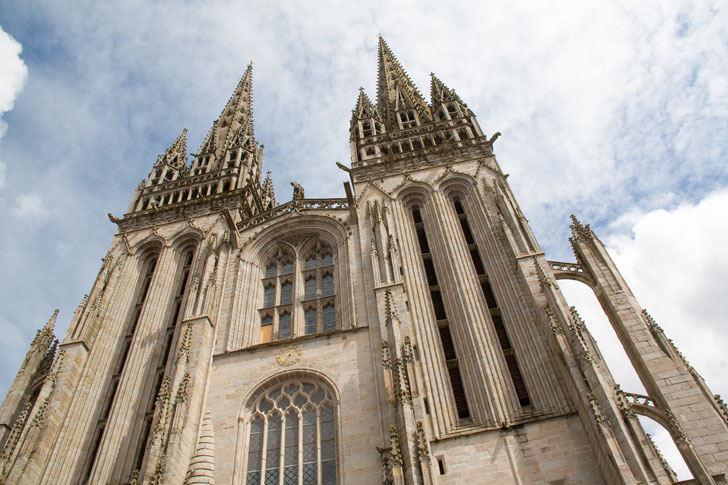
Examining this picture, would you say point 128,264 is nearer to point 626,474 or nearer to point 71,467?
point 71,467

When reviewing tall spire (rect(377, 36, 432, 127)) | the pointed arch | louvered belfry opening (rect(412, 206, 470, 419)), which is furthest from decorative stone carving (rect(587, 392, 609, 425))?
tall spire (rect(377, 36, 432, 127))

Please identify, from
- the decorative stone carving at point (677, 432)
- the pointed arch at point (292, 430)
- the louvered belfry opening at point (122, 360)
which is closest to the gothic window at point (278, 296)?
the pointed arch at point (292, 430)

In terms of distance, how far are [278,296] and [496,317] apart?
7.42m

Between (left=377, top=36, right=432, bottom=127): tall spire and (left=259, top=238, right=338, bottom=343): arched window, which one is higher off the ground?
(left=377, top=36, right=432, bottom=127): tall spire

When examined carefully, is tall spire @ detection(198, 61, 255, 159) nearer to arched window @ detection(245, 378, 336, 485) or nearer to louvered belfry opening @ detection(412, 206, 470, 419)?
louvered belfry opening @ detection(412, 206, 470, 419)

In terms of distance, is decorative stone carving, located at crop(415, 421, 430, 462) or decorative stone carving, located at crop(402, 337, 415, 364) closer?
decorative stone carving, located at crop(415, 421, 430, 462)

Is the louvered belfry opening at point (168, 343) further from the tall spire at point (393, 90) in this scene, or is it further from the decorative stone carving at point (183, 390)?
the tall spire at point (393, 90)

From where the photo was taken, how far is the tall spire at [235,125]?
99.1ft

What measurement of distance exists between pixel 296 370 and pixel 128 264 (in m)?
9.91

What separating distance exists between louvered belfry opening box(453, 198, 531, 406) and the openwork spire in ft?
52.7

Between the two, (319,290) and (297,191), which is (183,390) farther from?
(297,191)

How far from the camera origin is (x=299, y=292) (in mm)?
19031

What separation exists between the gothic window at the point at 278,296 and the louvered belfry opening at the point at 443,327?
461 centimetres

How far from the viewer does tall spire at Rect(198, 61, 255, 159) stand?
30.2m
